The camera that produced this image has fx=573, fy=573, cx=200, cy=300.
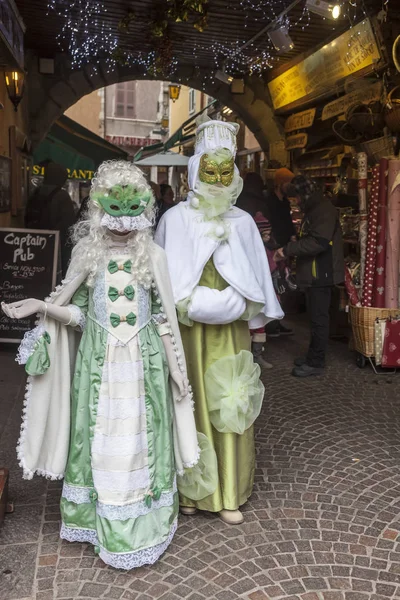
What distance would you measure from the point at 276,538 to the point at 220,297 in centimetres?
125

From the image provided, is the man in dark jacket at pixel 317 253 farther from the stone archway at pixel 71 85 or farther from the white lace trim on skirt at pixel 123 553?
the stone archway at pixel 71 85

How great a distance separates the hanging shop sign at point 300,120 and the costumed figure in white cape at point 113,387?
7.20m

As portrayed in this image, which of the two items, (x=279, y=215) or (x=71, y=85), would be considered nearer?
(x=279, y=215)

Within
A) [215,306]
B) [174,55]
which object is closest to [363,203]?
[215,306]

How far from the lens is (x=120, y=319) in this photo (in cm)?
259

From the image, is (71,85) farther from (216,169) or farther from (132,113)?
(132,113)

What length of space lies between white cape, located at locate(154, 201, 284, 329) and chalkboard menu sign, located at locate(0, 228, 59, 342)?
11.5ft

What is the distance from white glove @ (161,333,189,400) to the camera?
8.87 ft

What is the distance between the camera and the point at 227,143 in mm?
3037

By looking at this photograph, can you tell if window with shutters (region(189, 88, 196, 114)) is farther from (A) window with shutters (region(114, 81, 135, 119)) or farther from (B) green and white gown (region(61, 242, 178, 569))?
(B) green and white gown (region(61, 242, 178, 569))

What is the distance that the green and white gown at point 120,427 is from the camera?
2.55 metres

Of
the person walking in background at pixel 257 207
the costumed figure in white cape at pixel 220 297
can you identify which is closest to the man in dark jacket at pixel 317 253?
the person walking in background at pixel 257 207

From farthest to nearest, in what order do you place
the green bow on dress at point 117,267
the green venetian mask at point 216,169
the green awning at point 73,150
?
the green awning at point 73,150 < the green venetian mask at point 216,169 < the green bow on dress at point 117,267

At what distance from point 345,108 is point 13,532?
256 inches
